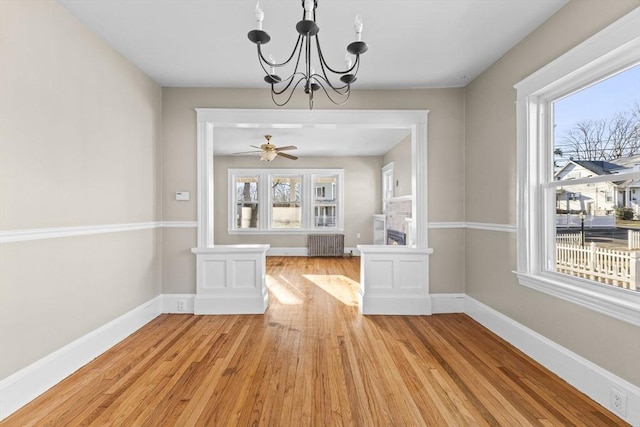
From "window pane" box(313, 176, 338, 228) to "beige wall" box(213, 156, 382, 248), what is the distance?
31 centimetres

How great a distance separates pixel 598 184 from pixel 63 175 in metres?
3.65

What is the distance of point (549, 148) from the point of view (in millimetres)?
2471

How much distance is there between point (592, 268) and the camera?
2.11 metres

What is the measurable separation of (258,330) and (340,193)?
17.3 feet

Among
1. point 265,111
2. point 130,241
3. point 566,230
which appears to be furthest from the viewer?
point 265,111

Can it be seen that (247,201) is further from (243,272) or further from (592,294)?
(592,294)

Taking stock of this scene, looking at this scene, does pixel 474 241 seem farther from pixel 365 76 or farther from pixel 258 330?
pixel 258 330

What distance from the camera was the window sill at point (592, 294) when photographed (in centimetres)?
175

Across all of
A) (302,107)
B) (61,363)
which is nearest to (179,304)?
(61,363)

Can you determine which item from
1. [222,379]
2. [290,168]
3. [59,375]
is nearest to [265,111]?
[222,379]

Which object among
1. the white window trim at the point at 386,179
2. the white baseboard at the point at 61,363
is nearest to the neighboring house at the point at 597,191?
the white baseboard at the point at 61,363

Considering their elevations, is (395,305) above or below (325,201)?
below

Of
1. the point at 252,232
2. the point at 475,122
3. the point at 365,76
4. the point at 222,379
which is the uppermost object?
the point at 365,76

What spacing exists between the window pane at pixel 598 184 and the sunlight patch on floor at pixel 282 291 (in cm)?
279
